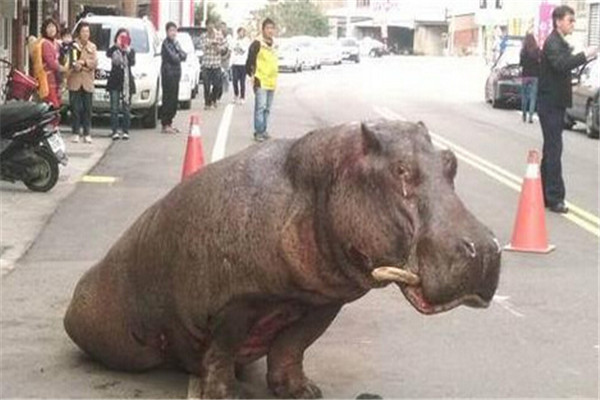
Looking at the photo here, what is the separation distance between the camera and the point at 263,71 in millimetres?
18219

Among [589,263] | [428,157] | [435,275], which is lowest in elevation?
[589,263]

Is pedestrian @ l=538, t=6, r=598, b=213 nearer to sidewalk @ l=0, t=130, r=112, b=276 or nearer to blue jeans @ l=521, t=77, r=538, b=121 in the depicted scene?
sidewalk @ l=0, t=130, r=112, b=276

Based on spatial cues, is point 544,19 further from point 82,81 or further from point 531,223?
point 531,223

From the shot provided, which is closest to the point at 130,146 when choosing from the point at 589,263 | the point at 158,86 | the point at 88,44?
the point at 88,44

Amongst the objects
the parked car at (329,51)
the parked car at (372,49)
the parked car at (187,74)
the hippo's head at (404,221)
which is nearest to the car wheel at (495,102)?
the parked car at (187,74)

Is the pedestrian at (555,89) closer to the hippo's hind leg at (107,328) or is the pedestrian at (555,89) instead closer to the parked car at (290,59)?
the hippo's hind leg at (107,328)

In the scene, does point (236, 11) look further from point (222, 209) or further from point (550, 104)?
point (222, 209)

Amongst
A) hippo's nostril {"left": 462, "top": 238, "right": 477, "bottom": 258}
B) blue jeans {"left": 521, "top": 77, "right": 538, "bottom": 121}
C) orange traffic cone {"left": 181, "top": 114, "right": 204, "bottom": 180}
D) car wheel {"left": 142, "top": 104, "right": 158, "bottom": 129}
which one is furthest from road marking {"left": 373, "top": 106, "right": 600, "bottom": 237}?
car wheel {"left": 142, "top": 104, "right": 158, "bottom": 129}

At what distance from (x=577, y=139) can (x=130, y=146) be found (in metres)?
8.94

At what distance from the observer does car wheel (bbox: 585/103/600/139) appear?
22.5 meters

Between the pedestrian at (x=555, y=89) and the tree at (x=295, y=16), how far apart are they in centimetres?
9706

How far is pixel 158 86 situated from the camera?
20.4 meters

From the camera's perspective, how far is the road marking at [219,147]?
5.26 meters

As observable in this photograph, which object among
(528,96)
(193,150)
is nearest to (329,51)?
(528,96)
